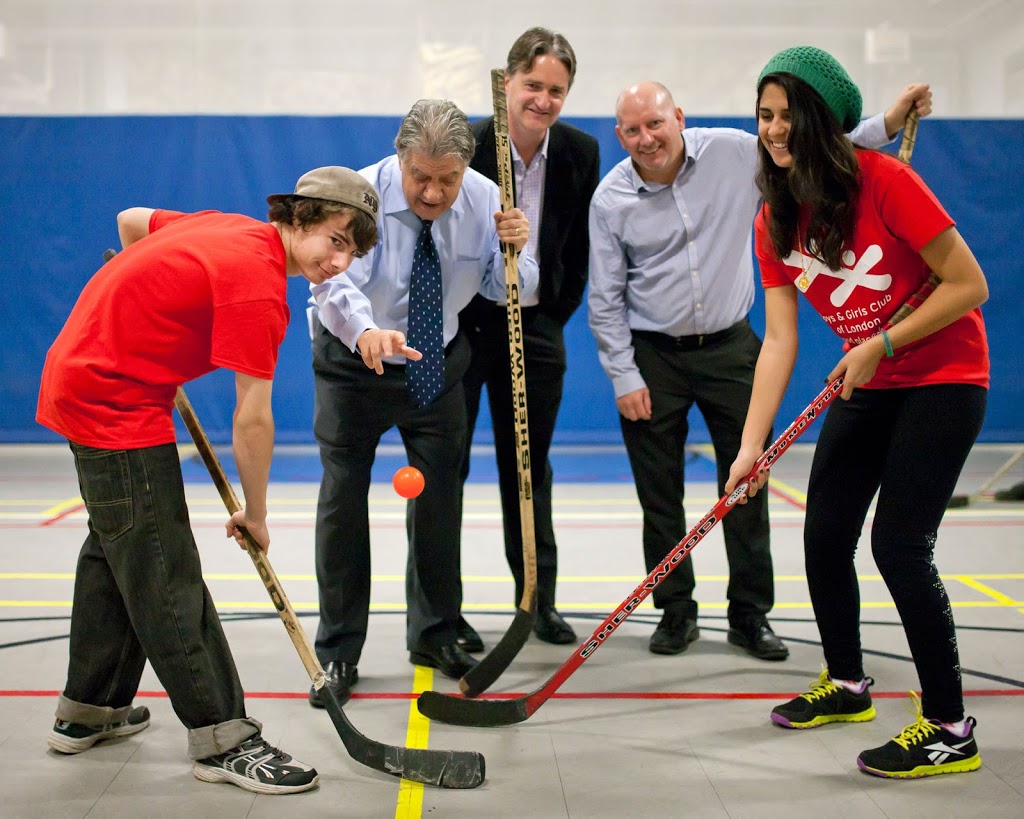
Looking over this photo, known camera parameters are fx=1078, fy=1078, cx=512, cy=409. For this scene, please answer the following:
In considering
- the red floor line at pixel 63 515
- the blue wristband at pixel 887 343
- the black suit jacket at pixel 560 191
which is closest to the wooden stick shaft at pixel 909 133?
the blue wristband at pixel 887 343

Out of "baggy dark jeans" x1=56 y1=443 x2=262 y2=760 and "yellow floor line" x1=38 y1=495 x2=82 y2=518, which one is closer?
"baggy dark jeans" x1=56 y1=443 x2=262 y2=760

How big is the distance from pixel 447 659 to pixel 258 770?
0.93 m

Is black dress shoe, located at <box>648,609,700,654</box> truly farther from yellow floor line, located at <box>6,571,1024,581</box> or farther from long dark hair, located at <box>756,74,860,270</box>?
long dark hair, located at <box>756,74,860,270</box>

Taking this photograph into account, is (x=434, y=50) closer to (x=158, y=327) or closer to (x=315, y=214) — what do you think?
(x=315, y=214)

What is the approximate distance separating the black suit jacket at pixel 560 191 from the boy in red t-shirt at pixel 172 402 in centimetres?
114

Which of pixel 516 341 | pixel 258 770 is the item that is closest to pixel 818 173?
pixel 516 341

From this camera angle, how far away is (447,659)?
3.42 meters

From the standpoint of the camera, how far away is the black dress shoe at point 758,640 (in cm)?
352

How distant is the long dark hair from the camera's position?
8.28 feet

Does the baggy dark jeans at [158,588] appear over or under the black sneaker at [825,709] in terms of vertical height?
over

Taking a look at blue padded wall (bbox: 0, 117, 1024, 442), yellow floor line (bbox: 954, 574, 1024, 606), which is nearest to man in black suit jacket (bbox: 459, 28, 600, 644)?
yellow floor line (bbox: 954, 574, 1024, 606)

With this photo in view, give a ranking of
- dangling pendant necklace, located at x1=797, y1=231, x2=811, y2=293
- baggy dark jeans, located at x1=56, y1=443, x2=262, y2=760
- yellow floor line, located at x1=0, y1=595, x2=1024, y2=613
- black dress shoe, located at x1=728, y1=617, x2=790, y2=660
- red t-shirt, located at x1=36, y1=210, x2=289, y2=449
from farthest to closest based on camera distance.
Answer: yellow floor line, located at x1=0, y1=595, x2=1024, y2=613 → black dress shoe, located at x1=728, y1=617, x2=790, y2=660 → dangling pendant necklace, located at x1=797, y1=231, x2=811, y2=293 → baggy dark jeans, located at x1=56, y1=443, x2=262, y2=760 → red t-shirt, located at x1=36, y1=210, x2=289, y2=449

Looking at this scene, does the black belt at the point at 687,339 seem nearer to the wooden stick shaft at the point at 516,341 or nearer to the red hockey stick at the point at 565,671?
the wooden stick shaft at the point at 516,341

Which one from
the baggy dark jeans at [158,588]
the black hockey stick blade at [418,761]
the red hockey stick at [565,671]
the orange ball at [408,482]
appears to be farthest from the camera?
the orange ball at [408,482]
